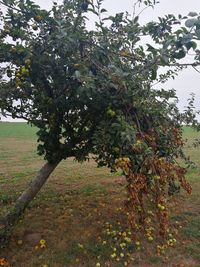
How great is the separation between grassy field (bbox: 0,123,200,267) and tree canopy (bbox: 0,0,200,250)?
24.7 inches

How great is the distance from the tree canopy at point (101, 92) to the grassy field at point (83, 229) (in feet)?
2.05

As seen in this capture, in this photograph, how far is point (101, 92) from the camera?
5141mm

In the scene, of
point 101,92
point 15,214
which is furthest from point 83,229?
point 101,92

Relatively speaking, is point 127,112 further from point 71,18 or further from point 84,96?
point 71,18

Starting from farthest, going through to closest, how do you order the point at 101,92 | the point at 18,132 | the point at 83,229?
the point at 18,132
the point at 83,229
the point at 101,92

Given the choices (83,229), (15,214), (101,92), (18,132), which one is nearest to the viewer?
(101,92)

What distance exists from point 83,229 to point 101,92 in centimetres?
312

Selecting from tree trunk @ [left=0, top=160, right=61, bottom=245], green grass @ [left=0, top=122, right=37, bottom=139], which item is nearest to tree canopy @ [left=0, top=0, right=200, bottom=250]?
tree trunk @ [left=0, top=160, right=61, bottom=245]

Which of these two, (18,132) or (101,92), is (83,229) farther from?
(18,132)

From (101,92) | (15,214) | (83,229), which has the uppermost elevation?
(101,92)

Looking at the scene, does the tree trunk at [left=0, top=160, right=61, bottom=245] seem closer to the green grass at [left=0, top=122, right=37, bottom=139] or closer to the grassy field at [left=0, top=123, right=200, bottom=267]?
the grassy field at [left=0, top=123, right=200, bottom=267]

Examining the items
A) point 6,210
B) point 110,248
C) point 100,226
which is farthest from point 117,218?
point 6,210

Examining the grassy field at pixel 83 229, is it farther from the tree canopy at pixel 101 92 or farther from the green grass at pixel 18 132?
the green grass at pixel 18 132

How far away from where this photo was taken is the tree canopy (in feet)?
15.3
